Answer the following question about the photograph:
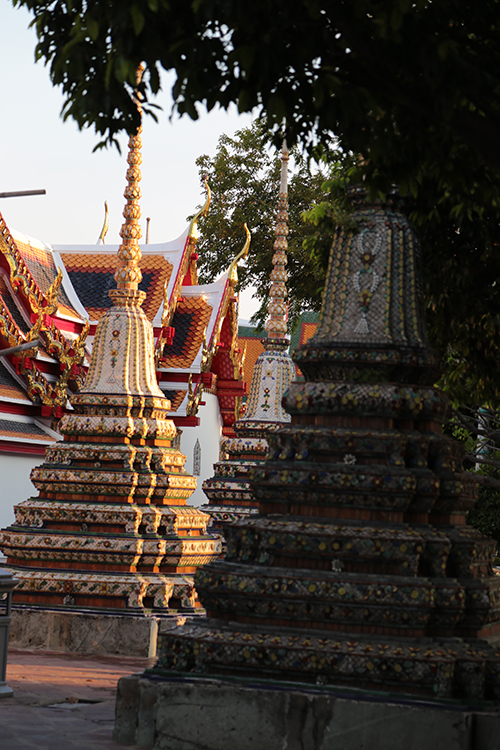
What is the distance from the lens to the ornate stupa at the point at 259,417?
54.9ft

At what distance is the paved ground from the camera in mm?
6645

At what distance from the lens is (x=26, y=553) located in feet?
40.1

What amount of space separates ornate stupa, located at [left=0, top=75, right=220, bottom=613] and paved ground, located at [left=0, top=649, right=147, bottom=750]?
40.0 inches

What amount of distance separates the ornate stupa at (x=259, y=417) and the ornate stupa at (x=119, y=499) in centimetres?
339

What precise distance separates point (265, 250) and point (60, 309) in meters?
9.45

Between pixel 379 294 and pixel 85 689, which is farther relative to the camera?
pixel 85 689

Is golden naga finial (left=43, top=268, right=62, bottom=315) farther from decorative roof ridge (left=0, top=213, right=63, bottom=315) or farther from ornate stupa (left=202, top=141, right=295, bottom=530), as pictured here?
ornate stupa (left=202, top=141, right=295, bottom=530)

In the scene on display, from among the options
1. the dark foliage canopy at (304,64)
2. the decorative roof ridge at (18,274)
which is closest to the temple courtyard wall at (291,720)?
the dark foliage canopy at (304,64)

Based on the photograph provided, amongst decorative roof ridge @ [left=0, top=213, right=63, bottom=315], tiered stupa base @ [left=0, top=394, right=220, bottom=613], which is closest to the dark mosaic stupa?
tiered stupa base @ [left=0, top=394, right=220, bottom=613]

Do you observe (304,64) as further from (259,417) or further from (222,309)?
(222,309)

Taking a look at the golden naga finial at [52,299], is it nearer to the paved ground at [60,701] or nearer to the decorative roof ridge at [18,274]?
the decorative roof ridge at [18,274]

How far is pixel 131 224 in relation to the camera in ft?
44.0

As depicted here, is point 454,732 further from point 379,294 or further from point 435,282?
point 435,282

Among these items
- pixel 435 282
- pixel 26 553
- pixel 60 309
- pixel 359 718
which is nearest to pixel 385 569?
pixel 359 718
